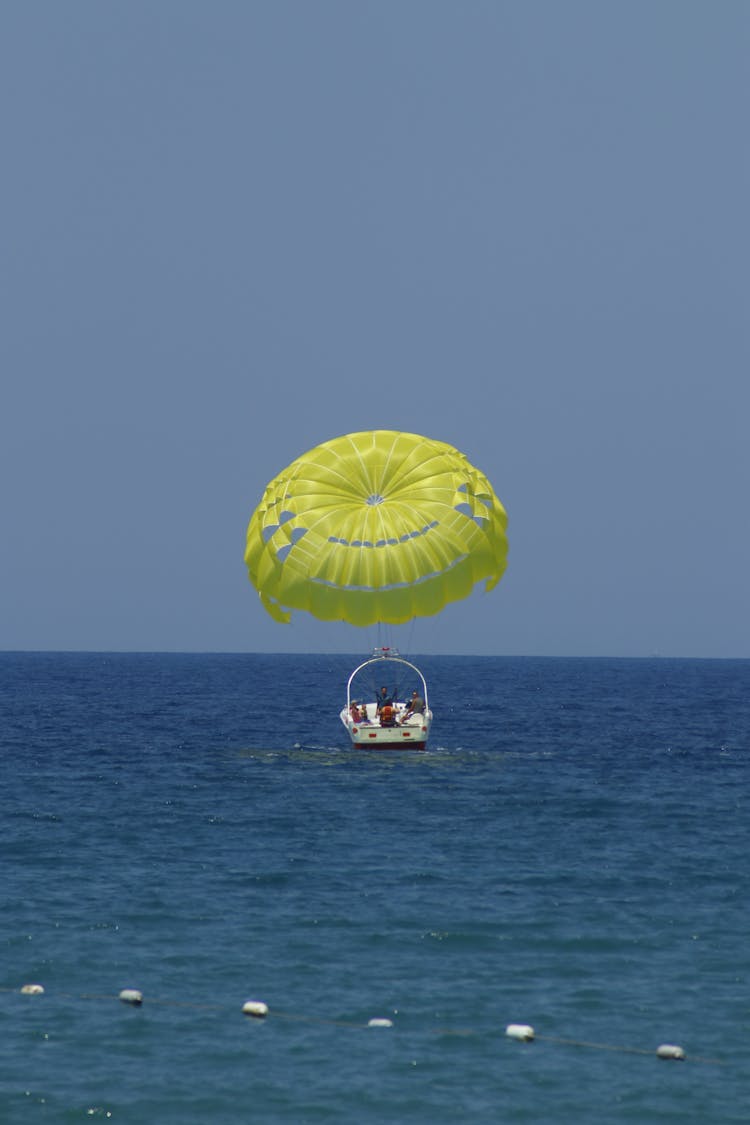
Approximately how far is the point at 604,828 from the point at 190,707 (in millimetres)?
70976

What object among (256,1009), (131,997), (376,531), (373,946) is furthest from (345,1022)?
(376,531)

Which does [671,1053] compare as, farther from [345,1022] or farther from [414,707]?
[414,707]

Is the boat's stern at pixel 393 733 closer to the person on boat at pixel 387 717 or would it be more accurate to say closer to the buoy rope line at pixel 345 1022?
the person on boat at pixel 387 717

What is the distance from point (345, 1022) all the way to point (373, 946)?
174 inches

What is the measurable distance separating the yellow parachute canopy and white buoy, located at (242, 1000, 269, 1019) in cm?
3031

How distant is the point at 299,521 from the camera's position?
5428 centimetres

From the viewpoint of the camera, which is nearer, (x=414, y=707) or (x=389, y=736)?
(x=389, y=736)

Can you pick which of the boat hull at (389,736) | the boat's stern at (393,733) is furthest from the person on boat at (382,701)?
the boat hull at (389,736)

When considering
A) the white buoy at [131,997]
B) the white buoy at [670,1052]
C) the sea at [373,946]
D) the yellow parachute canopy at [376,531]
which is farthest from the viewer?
the yellow parachute canopy at [376,531]

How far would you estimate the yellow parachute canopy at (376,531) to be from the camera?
54344mm

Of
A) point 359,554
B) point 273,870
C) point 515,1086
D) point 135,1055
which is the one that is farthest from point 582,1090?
point 359,554

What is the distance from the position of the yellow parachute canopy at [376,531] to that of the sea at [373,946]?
667cm

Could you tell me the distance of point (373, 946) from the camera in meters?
28.5

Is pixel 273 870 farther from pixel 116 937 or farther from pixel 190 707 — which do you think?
pixel 190 707
